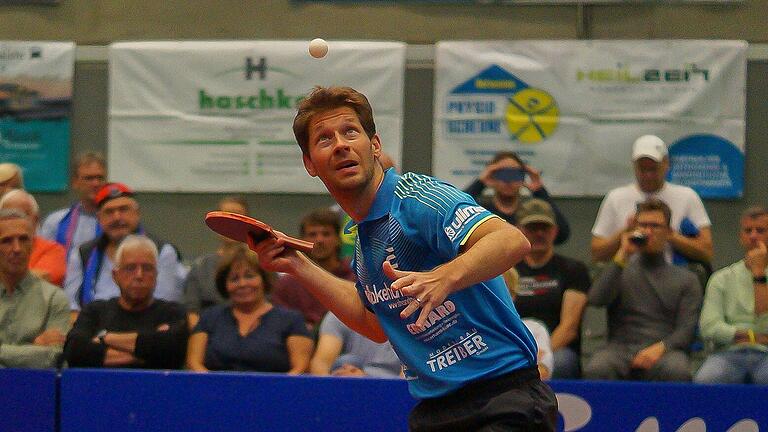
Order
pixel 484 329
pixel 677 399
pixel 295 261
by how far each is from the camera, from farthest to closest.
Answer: pixel 677 399, pixel 295 261, pixel 484 329

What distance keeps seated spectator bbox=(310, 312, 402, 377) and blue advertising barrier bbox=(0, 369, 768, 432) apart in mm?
265

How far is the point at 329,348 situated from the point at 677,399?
6.50 ft

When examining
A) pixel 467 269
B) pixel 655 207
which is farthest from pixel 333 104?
pixel 655 207

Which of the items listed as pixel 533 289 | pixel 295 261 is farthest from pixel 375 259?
pixel 533 289

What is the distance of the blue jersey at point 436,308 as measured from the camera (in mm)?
3305

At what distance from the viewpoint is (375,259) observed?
3.47 meters

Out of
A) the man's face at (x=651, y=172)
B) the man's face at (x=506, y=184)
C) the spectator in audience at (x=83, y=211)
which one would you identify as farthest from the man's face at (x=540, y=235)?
the spectator in audience at (x=83, y=211)

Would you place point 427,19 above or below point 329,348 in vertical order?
above

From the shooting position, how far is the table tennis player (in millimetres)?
3326

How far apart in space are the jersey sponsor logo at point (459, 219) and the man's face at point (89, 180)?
17.1 feet

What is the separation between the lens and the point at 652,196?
7.61m

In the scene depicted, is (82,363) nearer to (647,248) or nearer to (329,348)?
(329,348)

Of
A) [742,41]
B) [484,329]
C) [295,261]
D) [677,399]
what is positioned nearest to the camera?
[484,329]

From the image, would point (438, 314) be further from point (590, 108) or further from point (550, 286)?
point (590, 108)
